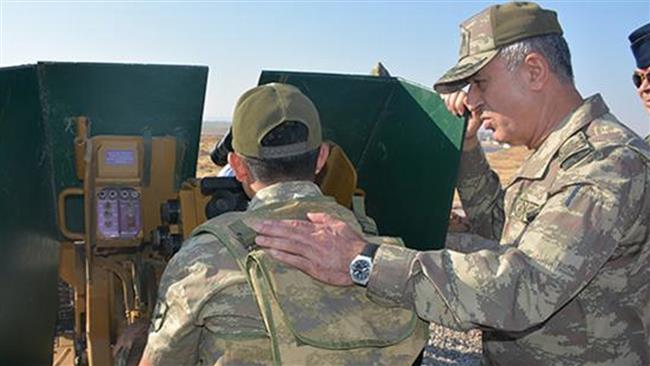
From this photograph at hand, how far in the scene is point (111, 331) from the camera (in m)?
3.77

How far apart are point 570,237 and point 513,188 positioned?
51cm

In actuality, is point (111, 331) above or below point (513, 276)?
below

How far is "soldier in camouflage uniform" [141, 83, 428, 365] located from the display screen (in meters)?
1.94

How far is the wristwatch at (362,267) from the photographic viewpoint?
6.34 ft

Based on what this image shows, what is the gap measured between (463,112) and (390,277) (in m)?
1.36

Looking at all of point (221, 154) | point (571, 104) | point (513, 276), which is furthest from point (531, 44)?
point (221, 154)

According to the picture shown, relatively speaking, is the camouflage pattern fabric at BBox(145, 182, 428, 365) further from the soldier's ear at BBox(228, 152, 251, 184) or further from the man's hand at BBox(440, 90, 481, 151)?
the man's hand at BBox(440, 90, 481, 151)

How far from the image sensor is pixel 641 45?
369 cm

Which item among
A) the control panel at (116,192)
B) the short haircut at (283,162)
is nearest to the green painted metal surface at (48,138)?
the control panel at (116,192)

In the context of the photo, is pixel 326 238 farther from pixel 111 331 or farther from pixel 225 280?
pixel 111 331

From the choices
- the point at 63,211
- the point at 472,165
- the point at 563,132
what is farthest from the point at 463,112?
the point at 63,211

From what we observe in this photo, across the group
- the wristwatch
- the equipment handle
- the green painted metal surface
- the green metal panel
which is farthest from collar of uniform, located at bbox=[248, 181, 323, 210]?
the equipment handle

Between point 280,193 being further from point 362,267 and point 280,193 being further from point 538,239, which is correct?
point 538,239

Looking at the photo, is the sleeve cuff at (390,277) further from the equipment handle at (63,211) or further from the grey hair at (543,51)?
the equipment handle at (63,211)
